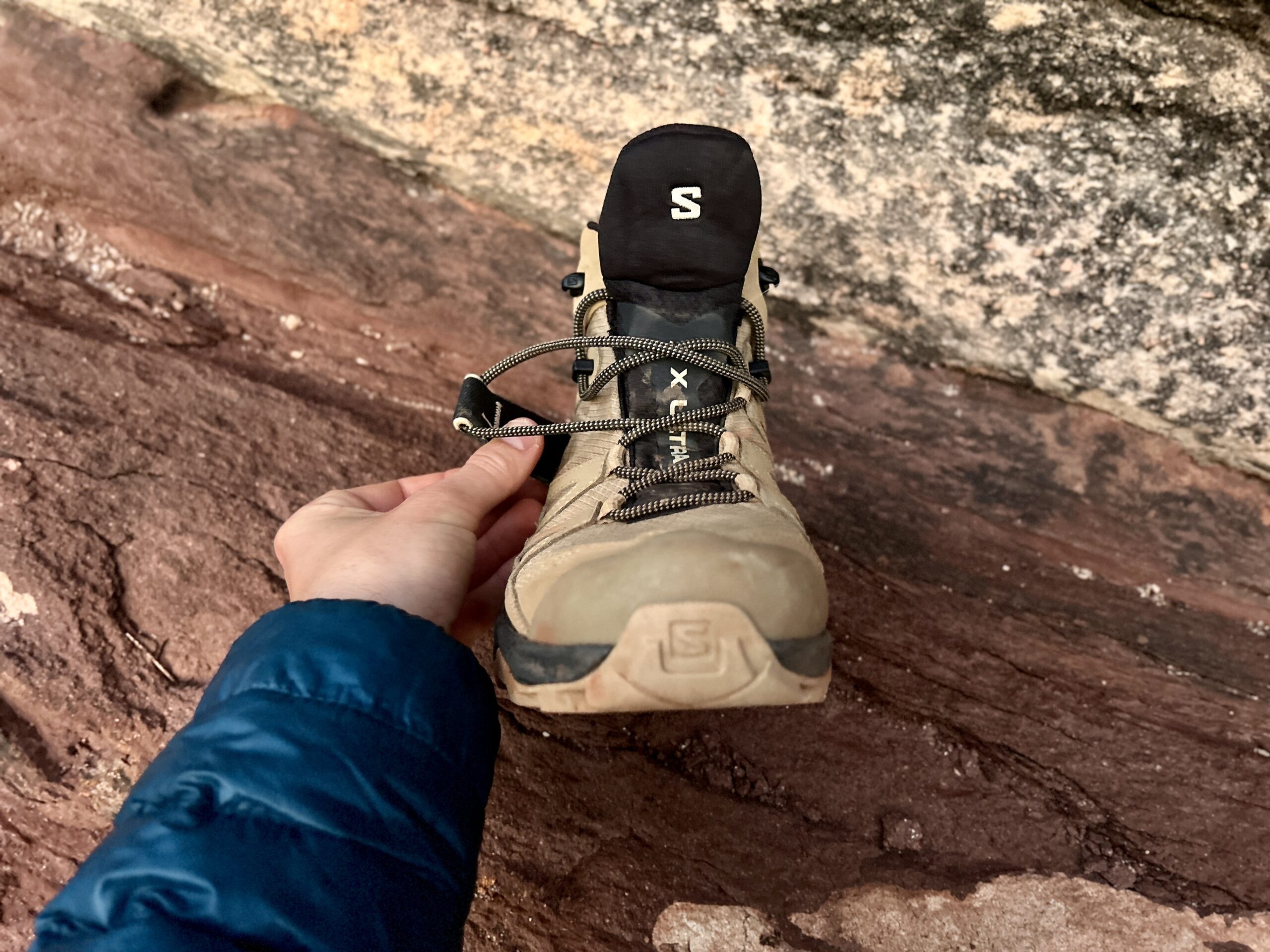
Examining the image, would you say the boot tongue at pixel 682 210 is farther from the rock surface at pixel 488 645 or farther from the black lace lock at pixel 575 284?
the rock surface at pixel 488 645

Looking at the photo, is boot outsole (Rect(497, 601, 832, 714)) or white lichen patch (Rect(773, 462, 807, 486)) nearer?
boot outsole (Rect(497, 601, 832, 714))

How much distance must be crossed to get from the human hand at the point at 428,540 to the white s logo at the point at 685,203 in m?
0.47

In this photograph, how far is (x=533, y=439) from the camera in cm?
152

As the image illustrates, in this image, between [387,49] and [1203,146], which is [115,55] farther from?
[1203,146]

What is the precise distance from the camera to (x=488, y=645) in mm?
1559

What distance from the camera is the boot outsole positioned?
1000 mm

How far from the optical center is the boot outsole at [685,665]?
1.00m

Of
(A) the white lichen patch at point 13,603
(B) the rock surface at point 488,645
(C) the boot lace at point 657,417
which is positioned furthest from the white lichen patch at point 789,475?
(A) the white lichen patch at point 13,603

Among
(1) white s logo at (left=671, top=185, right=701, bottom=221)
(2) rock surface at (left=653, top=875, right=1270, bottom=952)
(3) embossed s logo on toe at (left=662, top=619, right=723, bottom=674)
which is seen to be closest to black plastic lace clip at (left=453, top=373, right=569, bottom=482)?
(1) white s logo at (left=671, top=185, right=701, bottom=221)

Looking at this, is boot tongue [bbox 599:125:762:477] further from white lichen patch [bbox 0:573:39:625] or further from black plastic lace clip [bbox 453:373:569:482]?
white lichen patch [bbox 0:573:39:625]

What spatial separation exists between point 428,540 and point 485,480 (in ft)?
0.63

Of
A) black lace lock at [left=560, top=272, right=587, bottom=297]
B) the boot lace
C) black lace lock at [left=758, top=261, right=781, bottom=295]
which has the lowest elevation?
the boot lace

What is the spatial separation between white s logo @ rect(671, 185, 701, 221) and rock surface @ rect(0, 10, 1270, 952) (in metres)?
0.64

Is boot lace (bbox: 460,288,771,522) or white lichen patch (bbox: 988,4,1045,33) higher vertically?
white lichen patch (bbox: 988,4,1045,33)
